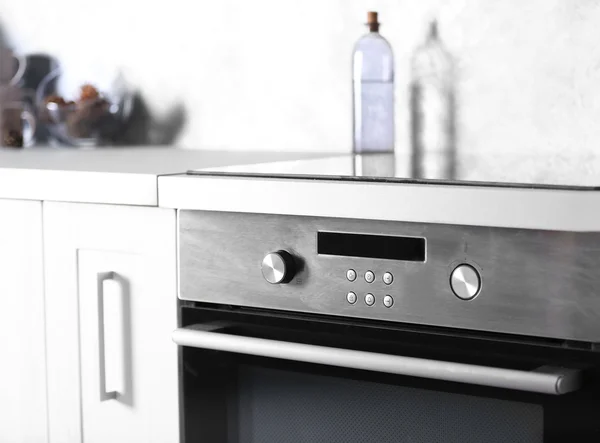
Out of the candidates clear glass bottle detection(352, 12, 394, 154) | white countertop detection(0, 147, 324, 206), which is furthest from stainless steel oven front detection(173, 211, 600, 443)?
clear glass bottle detection(352, 12, 394, 154)

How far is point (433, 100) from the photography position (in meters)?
1.96

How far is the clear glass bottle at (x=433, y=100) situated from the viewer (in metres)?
1.93

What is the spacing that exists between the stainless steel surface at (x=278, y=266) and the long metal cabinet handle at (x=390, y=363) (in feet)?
0.29

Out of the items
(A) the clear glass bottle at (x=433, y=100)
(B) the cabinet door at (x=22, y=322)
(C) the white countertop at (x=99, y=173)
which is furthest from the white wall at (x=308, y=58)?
(B) the cabinet door at (x=22, y=322)

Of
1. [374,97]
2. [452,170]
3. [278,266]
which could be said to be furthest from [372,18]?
[278,266]

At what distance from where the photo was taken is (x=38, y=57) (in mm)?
2510

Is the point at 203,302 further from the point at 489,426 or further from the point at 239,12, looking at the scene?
the point at 239,12

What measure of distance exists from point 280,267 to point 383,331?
0.16 m

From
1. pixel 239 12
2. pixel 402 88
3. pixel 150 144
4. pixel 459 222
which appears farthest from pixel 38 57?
pixel 459 222

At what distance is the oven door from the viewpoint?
1205 mm

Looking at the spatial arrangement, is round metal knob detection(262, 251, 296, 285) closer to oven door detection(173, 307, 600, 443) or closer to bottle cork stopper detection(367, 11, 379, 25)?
oven door detection(173, 307, 600, 443)

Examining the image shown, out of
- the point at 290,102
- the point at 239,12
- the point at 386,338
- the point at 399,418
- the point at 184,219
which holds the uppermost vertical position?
the point at 239,12

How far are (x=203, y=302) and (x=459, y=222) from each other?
1.48 ft

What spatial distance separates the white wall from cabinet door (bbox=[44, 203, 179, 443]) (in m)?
0.62
